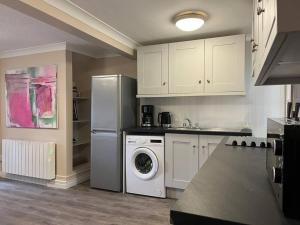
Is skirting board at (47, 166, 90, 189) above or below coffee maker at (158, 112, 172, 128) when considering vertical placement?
below

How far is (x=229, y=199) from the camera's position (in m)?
0.77

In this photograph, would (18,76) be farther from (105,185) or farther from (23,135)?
(105,185)

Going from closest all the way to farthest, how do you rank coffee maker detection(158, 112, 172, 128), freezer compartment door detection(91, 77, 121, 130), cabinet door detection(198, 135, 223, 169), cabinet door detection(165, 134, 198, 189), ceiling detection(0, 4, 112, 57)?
1. ceiling detection(0, 4, 112, 57)
2. cabinet door detection(198, 135, 223, 169)
3. cabinet door detection(165, 134, 198, 189)
4. freezer compartment door detection(91, 77, 121, 130)
5. coffee maker detection(158, 112, 172, 128)

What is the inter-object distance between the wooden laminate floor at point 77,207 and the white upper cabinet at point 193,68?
63.3 inches

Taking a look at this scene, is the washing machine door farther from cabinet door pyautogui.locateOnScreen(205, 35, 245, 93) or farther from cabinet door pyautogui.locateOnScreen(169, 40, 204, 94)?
cabinet door pyautogui.locateOnScreen(205, 35, 245, 93)

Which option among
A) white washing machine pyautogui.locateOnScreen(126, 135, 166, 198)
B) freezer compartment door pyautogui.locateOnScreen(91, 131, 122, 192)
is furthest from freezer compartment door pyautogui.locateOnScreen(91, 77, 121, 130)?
white washing machine pyautogui.locateOnScreen(126, 135, 166, 198)

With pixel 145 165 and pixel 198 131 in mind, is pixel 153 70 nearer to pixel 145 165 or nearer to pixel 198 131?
pixel 198 131

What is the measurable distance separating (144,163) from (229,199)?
8.91ft

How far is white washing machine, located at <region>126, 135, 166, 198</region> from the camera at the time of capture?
3219 mm

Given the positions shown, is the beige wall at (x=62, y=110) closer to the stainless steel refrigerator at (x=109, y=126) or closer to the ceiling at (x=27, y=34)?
the ceiling at (x=27, y=34)

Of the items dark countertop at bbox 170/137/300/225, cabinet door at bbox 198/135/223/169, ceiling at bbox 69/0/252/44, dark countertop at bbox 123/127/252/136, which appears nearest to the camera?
dark countertop at bbox 170/137/300/225

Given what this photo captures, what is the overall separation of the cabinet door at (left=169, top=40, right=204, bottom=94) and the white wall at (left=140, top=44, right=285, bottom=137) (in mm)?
368

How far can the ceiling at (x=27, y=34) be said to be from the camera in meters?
2.60

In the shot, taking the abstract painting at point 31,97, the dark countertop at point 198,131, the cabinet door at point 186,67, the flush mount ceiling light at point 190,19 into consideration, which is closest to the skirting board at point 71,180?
the abstract painting at point 31,97
